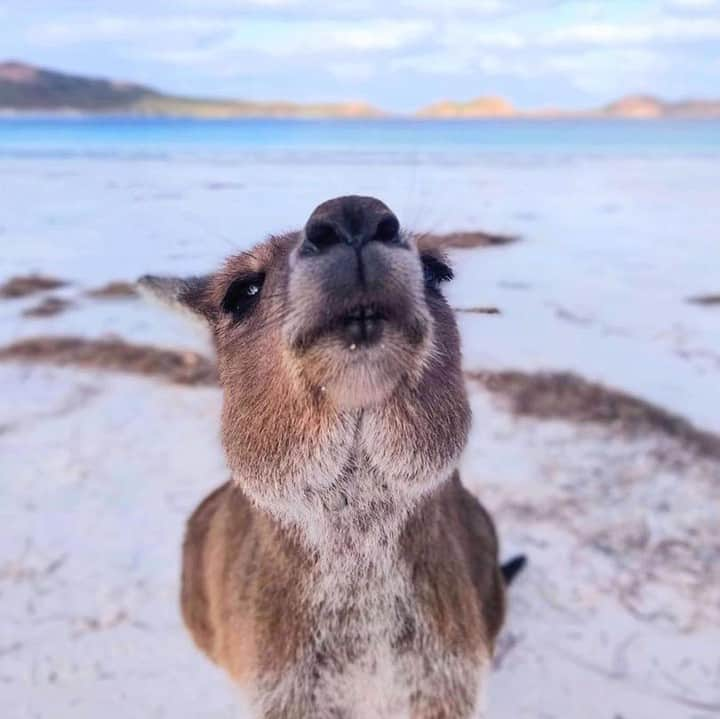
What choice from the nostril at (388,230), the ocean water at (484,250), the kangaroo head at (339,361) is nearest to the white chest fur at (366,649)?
the kangaroo head at (339,361)

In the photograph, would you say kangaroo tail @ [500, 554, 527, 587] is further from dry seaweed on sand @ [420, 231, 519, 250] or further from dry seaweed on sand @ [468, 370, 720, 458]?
dry seaweed on sand @ [420, 231, 519, 250]

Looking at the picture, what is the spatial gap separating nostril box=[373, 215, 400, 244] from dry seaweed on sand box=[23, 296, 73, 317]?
27.3 ft

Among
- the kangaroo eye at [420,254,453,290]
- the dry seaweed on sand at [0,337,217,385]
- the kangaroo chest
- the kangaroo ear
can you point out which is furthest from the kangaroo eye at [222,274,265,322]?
the dry seaweed on sand at [0,337,217,385]

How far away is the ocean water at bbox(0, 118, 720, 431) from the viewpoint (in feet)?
16.1

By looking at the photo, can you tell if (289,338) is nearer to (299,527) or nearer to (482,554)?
(299,527)

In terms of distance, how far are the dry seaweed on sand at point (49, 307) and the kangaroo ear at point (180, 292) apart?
683cm

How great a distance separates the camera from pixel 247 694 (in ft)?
10.4

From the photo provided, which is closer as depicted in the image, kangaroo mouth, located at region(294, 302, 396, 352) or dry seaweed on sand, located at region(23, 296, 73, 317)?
kangaroo mouth, located at region(294, 302, 396, 352)

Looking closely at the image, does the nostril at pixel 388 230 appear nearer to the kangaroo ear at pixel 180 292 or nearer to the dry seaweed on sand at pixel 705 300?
the kangaroo ear at pixel 180 292

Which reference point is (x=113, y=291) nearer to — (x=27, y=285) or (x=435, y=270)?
(x=27, y=285)

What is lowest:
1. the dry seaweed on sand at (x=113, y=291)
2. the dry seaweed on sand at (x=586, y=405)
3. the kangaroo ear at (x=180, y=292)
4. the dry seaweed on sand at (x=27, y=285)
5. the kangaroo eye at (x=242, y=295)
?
the dry seaweed on sand at (x=27, y=285)

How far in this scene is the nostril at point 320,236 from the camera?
7.57 ft

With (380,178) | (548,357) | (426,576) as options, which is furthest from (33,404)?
(426,576)

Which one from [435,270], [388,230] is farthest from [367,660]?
[388,230]
